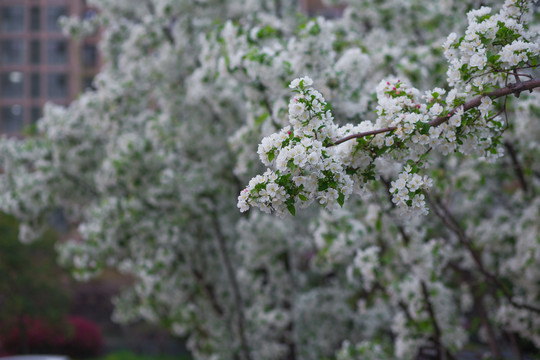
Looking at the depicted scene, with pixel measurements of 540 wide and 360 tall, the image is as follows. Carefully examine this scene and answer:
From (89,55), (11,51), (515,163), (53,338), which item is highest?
(11,51)

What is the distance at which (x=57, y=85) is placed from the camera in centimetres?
3962

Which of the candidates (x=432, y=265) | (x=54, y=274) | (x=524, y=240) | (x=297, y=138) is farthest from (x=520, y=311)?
(x=54, y=274)

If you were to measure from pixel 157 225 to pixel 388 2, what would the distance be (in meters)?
4.87

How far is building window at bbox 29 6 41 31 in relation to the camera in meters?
39.5

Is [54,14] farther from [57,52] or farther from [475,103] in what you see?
[475,103]

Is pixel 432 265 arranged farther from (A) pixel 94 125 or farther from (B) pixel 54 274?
(B) pixel 54 274

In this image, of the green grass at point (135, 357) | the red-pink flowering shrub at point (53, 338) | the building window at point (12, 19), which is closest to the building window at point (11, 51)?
the building window at point (12, 19)

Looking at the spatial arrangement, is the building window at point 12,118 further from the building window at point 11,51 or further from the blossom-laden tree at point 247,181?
the blossom-laden tree at point 247,181

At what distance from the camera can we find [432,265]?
598 cm

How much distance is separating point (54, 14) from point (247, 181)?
3693 centimetres

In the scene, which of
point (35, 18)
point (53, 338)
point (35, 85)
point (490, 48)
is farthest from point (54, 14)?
point (490, 48)

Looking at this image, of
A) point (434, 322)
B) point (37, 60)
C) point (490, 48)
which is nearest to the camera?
point (490, 48)

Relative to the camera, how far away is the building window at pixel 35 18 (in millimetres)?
39500

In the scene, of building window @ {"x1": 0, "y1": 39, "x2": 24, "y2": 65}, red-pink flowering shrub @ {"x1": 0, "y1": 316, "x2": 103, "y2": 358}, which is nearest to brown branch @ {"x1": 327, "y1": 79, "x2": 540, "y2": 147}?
red-pink flowering shrub @ {"x1": 0, "y1": 316, "x2": 103, "y2": 358}
